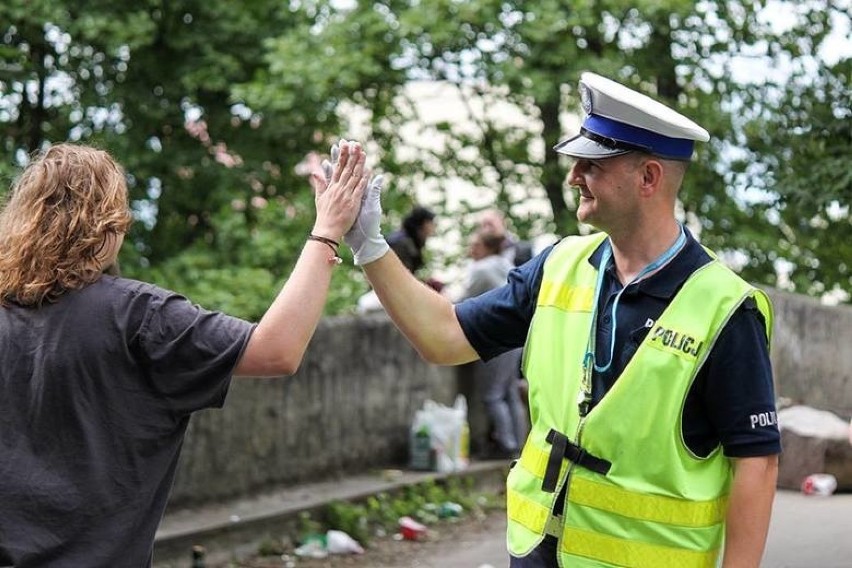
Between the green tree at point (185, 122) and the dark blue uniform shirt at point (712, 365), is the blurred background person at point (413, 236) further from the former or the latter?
the dark blue uniform shirt at point (712, 365)

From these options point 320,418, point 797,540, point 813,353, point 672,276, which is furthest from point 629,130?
point 813,353

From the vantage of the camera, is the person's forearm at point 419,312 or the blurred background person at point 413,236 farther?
the blurred background person at point 413,236

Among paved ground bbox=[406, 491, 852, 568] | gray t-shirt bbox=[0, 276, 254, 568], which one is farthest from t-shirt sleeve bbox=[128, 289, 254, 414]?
paved ground bbox=[406, 491, 852, 568]

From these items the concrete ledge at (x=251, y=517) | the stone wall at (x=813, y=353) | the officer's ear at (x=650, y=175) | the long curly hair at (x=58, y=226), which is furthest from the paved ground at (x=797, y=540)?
the long curly hair at (x=58, y=226)

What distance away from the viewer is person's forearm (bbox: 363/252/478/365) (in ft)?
12.0

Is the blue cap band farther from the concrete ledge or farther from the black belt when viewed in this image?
the concrete ledge

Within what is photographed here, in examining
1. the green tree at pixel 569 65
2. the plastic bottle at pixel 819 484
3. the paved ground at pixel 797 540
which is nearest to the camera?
the paved ground at pixel 797 540

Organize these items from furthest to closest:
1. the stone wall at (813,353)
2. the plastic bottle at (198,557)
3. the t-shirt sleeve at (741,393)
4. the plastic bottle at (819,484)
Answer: the stone wall at (813,353)
the plastic bottle at (819,484)
the plastic bottle at (198,557)
the t-shirt sleeve at (741,393)

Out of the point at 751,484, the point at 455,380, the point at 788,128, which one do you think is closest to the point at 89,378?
the point at 751,484

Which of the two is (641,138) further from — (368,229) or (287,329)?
(287,329)

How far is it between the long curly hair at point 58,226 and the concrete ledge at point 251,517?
431 centimetres

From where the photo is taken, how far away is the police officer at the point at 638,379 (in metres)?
3.29

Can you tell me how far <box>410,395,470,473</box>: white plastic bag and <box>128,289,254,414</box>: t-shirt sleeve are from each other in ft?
22.9

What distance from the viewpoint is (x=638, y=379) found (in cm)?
330
